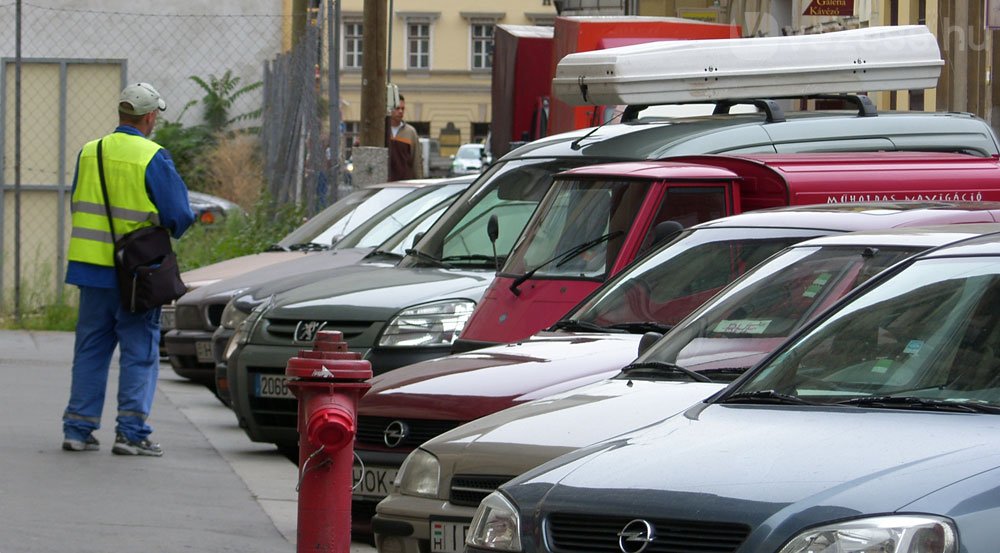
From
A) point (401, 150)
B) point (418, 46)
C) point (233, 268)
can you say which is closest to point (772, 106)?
point (233, 268)

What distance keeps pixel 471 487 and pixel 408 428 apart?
Result: 1.17 meters

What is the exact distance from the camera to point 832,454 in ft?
13.9

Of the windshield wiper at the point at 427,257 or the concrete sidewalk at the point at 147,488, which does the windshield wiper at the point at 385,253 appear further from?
the concrete sidewalk at the point at 147,488

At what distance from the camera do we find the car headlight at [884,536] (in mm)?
3814

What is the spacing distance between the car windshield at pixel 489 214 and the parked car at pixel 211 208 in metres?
9.60

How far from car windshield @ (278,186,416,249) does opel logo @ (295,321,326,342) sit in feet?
13.1

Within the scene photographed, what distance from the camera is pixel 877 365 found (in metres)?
4.88

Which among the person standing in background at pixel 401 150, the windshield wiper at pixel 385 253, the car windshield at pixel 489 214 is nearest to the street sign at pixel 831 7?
the person standing in background at pixel 401 150

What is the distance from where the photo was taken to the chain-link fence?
1794cm

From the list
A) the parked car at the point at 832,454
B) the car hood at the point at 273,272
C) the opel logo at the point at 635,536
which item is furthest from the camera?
the car hood at the point at 273,272

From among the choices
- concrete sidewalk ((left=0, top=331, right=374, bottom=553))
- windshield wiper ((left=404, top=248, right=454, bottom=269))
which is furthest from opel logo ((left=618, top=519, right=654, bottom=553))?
windshield wiper ((left=404, top=248, right=454, bottom=269))

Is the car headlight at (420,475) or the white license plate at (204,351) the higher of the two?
the car headlight at (420,475)

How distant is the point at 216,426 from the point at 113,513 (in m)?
3.60

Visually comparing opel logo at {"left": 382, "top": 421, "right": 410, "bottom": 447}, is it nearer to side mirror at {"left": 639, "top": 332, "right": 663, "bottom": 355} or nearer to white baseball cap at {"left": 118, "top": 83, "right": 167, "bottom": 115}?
side mirror at {"left": 639, "top": 332, "right": 663, "bottom": 355}
